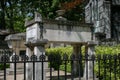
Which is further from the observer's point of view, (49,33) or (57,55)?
(49,33)

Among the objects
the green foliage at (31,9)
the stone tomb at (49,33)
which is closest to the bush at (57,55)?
the stone tomb at (49,33)

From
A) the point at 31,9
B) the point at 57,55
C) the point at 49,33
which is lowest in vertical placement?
the point at 57,55

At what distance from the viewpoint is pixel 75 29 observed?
37.0ft

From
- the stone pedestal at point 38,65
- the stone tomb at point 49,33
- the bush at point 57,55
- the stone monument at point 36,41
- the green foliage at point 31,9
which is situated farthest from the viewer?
the green foliage at point 31,9

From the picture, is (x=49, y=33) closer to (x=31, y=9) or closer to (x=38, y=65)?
(x=38, y=65)

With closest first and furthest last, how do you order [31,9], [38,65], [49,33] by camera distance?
1. [38,65]
2. [49,33]
3. [31,9]

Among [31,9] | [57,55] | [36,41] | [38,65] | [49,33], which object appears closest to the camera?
[57,55]

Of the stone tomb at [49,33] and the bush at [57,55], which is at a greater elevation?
the stone tomb at [49,33]

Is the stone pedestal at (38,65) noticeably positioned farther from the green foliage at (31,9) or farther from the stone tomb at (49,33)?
the green foliage at (31,9)

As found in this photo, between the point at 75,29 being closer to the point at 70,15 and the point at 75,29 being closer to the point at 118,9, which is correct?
the point at 118,9

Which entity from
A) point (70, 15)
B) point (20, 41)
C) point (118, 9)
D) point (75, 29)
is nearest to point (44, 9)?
point (70, 15)

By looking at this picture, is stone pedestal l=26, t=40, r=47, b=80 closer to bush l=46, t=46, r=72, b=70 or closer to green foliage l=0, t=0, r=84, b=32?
bush l=46, t=46, r=72, b=70

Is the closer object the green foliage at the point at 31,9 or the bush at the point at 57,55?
the bush at the point at 57,55

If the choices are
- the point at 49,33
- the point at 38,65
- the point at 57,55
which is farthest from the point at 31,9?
the point at 57,55
